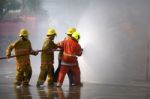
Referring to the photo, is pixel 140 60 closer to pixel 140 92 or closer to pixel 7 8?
pixel 140 92

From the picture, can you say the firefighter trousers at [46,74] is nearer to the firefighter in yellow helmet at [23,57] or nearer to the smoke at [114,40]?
the firefighter in yellow helmet at [23,57]

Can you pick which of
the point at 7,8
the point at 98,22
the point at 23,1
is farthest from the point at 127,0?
the point at 7,8

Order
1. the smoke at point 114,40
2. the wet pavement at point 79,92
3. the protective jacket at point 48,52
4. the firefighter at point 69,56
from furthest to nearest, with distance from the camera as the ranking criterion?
1. the smoke at point 114,40
2. the protective jacket at point 48,52
3. the firefighter at point 69,56
4. the wet pavement at point 79,92

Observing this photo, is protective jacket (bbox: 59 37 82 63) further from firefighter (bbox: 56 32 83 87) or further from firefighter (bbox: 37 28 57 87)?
firefighter (bbox: 37 28 57 87)

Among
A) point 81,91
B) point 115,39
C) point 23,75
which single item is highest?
point 115,39

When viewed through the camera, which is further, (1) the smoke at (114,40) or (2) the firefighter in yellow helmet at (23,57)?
(1) the smoke at (114,40)

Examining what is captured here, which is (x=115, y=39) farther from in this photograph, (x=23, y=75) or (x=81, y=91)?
(x=81, y=91)

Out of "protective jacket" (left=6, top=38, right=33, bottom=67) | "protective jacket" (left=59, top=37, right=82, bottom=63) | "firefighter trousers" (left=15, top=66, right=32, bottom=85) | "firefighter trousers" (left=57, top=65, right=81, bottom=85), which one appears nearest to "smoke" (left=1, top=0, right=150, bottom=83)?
"firefighter trousers" (left=57, top=65, right=81, bottom=85)

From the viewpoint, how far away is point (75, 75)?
14188mm

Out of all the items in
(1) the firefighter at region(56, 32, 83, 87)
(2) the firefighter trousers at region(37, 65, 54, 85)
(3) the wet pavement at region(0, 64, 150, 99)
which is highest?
(1) the firefighter at region(56, 32, 83, 87)

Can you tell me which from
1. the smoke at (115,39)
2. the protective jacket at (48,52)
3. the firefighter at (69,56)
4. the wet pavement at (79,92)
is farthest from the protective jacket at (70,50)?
the smoke at (115,39)

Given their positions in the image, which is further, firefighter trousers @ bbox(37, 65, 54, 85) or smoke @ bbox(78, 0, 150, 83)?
smoke @ bbox(78, 0, 150, 83)

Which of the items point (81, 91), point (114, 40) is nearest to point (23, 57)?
point (81, 91)

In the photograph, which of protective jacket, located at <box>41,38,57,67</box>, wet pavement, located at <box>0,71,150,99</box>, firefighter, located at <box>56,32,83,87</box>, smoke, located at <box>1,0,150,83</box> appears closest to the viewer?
wet pavement, located at <box>0,71,150,99</box>
